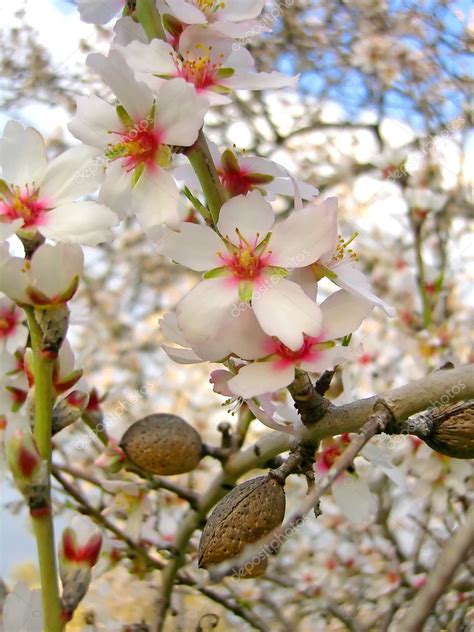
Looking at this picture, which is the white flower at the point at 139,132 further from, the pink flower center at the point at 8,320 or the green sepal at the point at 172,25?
the pink flower center at the point at 8,320

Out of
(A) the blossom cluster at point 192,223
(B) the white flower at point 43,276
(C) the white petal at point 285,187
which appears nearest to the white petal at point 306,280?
(A) the blossom cluster at point 192,223

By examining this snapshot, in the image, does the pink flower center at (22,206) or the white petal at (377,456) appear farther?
the white petal at (377,456)

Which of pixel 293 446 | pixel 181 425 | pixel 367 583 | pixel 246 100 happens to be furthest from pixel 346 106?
pixel 293 446

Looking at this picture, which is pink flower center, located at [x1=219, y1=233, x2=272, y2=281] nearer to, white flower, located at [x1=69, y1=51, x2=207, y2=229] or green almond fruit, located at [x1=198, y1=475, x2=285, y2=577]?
white flower, located at [x1=69, y1=51, x2=207, y2=229]

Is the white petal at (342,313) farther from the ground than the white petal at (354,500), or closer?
farther from the ground

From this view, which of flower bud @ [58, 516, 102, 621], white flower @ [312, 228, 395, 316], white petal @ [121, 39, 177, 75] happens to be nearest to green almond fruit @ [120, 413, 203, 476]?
flower bud @ [58, 516, 102, 621]

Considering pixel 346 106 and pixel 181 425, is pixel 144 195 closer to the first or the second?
pixel 181 425
